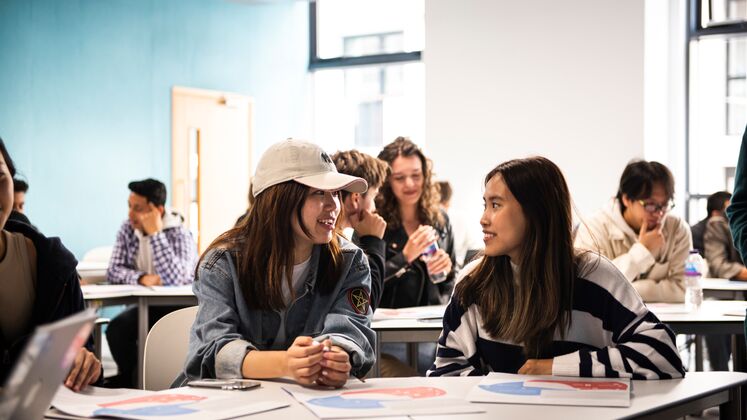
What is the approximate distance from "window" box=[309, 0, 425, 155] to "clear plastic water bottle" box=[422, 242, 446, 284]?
224 inches

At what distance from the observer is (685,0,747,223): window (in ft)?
26.3

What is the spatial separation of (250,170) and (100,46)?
7.38 ft

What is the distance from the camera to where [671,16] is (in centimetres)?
808

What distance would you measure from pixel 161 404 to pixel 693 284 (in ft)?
9.91

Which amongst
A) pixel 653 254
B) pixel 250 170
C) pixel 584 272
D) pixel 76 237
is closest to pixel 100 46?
pixel 76 237

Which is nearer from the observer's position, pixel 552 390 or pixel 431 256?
pixel 552 390

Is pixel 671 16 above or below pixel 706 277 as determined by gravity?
above

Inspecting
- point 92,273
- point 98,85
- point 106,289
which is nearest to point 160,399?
point 106,289

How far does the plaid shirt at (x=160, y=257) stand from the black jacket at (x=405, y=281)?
1.99 m

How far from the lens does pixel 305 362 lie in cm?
196

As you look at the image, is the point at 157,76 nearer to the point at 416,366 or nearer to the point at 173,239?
the point at 173,239

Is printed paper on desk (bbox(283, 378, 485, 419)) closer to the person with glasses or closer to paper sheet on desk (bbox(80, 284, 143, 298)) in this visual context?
the person with glasses

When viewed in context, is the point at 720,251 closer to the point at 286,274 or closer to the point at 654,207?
the point at 654,207

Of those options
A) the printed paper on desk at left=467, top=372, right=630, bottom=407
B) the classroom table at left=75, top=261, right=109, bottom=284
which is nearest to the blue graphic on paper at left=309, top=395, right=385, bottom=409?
the printed paper on desk at left=467, top=372, right=630, bottom=407
